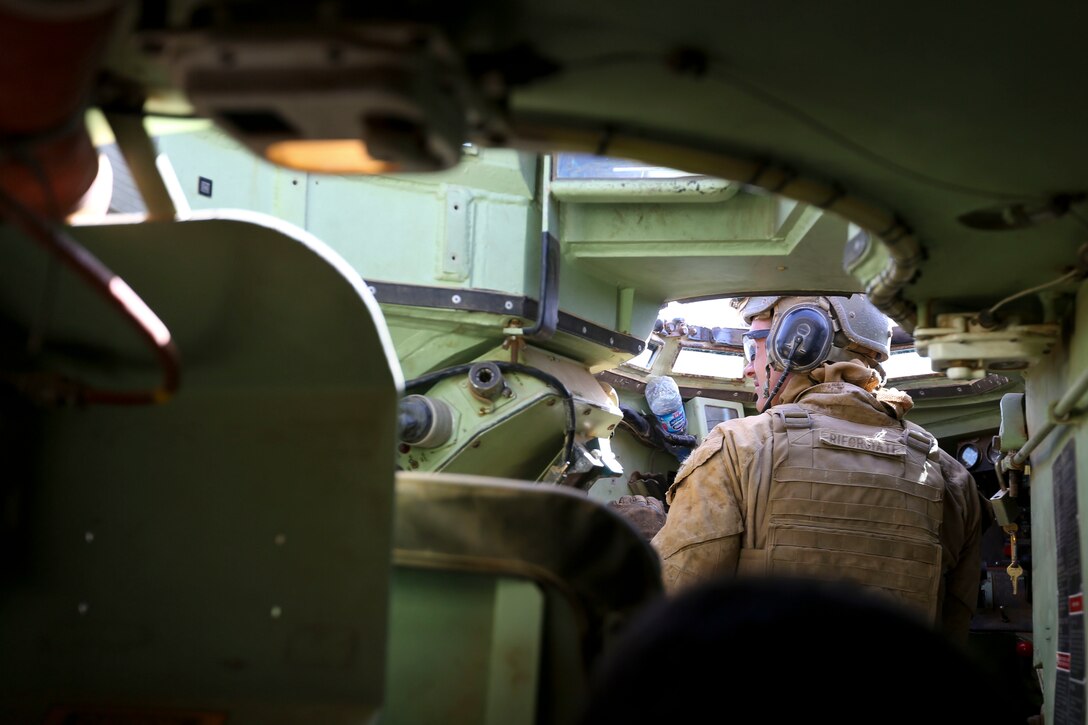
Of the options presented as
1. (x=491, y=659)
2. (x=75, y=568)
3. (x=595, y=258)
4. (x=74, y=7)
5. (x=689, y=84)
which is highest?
(x=595, y=258)

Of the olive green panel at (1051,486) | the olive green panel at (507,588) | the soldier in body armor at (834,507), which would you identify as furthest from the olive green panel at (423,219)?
the olive green panel at (507,588)

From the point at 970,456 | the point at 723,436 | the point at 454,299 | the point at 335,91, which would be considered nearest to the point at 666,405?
the point at 970,456

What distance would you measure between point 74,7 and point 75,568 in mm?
1134

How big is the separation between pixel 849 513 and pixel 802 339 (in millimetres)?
1141

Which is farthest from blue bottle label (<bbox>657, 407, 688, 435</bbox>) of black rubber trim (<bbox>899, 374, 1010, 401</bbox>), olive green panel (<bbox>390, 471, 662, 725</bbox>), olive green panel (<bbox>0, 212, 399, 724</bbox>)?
olive green panel (<bbox>0, 212, 399, 724</bbox>)

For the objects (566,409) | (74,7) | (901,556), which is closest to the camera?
(74,7)

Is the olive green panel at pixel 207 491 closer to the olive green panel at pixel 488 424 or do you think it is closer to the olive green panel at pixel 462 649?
the olive green panel at pixel 462 649

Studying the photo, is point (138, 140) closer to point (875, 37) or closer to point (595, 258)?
point (875, 37)

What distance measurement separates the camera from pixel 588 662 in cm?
215

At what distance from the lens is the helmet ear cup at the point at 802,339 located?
5.27m

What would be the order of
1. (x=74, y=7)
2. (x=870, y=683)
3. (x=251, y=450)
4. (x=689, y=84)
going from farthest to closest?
(x=251, y=450)
(x=689, y=84)
(x=74, y=7)
(x=870, y=683)

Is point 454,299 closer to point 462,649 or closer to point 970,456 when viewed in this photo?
point 462,649

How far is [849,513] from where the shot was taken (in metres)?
4.44

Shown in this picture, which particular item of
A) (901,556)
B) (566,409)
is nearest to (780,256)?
(566,409)
